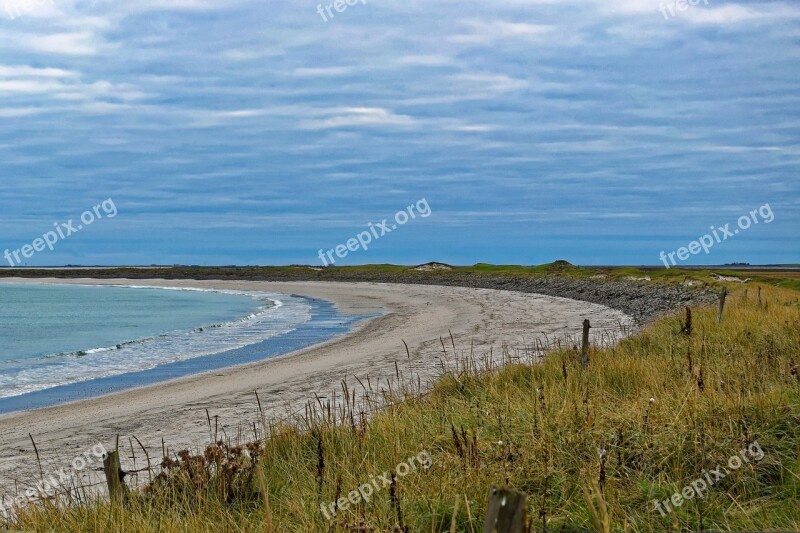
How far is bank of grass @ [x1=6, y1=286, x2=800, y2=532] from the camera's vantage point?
545 cm

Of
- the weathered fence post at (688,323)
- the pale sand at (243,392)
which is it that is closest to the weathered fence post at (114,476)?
the pale sand at (243,392)

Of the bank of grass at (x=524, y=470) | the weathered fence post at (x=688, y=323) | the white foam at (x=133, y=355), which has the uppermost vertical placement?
the weathered fence post at (x=688, y=323)

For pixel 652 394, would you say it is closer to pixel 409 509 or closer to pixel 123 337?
pixel 409 509

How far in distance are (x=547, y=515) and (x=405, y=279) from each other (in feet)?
264

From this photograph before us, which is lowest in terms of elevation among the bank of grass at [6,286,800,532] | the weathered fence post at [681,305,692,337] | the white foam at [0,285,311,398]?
the white foam at [0,285,311,398]

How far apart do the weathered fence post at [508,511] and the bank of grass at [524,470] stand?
1716 millimetres

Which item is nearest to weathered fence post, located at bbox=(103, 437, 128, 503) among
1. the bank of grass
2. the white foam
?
the bank of grass

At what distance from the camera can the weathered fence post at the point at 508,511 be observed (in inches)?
102

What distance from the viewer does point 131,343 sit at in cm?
3002

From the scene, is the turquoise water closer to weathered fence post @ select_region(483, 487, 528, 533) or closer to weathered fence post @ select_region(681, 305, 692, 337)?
weathered fence post @ select_region(681, 305, 692, 337)

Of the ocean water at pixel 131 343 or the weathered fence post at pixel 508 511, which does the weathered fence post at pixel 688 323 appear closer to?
the weathered fence post at pixel 508 511

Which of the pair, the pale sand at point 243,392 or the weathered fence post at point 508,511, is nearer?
the weathered fence post at point 508,511

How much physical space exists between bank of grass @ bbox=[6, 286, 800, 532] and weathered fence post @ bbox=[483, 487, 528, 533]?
1716 millimetres

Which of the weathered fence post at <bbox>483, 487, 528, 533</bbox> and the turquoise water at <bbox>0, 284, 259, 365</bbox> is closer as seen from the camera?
the weathered fence post at <bbox>483, 487, 528, 533</bbox>
